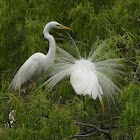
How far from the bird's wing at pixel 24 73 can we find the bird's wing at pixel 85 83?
4.89ft

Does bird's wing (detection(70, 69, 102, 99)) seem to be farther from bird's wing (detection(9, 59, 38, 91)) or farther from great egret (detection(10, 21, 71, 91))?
bird's wing (detection(9, 59, 38, 91))

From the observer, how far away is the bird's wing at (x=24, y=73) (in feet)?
17.3

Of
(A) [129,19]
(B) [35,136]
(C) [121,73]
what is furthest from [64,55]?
(B) [35,136]

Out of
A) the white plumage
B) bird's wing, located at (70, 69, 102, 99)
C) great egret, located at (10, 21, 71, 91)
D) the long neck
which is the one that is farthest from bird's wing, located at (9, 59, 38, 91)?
bird's wing, located at (70, 69, 102, 99)

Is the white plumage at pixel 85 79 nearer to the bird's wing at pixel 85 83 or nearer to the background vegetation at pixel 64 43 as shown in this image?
the bird's wing at pixel 85 83

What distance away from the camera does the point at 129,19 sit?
15.6 feet

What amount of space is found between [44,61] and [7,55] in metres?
0.51

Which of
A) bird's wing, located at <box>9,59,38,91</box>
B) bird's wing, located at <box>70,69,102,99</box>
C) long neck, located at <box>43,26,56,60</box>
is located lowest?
bird's wing, located at <box>70,69,102,99</box>

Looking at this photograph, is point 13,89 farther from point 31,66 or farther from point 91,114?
point 91,114

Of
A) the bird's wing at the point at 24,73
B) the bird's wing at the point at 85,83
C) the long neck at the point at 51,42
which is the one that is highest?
the long neck at the point at 51,42

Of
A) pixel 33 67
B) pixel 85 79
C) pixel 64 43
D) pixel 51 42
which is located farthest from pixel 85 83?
pixel 33 67

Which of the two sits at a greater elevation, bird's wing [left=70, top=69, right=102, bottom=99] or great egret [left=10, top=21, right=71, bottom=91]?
great egret [left=10, top=21, right=71, bottom=91]

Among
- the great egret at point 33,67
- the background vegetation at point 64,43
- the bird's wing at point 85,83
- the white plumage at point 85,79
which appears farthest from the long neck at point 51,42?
the bird's wing at point 85,83

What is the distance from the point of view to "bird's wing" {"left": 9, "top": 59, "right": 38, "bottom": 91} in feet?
17.3
